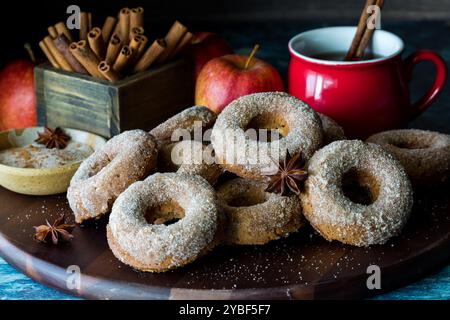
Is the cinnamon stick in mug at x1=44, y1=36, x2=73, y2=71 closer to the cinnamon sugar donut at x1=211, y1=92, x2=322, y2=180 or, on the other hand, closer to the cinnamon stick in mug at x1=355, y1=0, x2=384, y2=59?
the cinnamon sugar donut at x1=211, y1=92, x2=322, y2=180

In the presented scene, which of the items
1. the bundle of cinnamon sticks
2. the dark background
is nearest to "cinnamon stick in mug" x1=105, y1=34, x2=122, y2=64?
the bundle of cinnamon sticks

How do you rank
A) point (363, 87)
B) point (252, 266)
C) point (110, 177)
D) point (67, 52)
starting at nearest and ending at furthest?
1. point (252, 266)
2. point (110, 177)
3. point (363, 87)
4. point (67, 52)

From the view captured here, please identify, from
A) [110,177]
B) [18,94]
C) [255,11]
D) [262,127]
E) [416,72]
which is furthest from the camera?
[255,11]

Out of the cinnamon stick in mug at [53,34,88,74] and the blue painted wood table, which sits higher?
the cinnamon stick in mug at [53,34,88,74]

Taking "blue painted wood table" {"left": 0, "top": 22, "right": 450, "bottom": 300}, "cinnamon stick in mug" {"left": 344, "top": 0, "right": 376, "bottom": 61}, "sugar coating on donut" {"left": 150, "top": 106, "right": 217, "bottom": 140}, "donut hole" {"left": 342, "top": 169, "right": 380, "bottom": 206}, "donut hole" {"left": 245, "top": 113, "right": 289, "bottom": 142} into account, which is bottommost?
"blue painted wood table" {"left": 0, "top": 22, "right": 450, "bottom": 300}

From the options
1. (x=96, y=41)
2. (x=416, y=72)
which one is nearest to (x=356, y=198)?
(x=96, y=41)

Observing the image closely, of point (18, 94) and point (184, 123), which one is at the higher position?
point (184, 123)

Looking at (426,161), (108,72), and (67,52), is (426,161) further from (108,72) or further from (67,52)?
(67,52)
